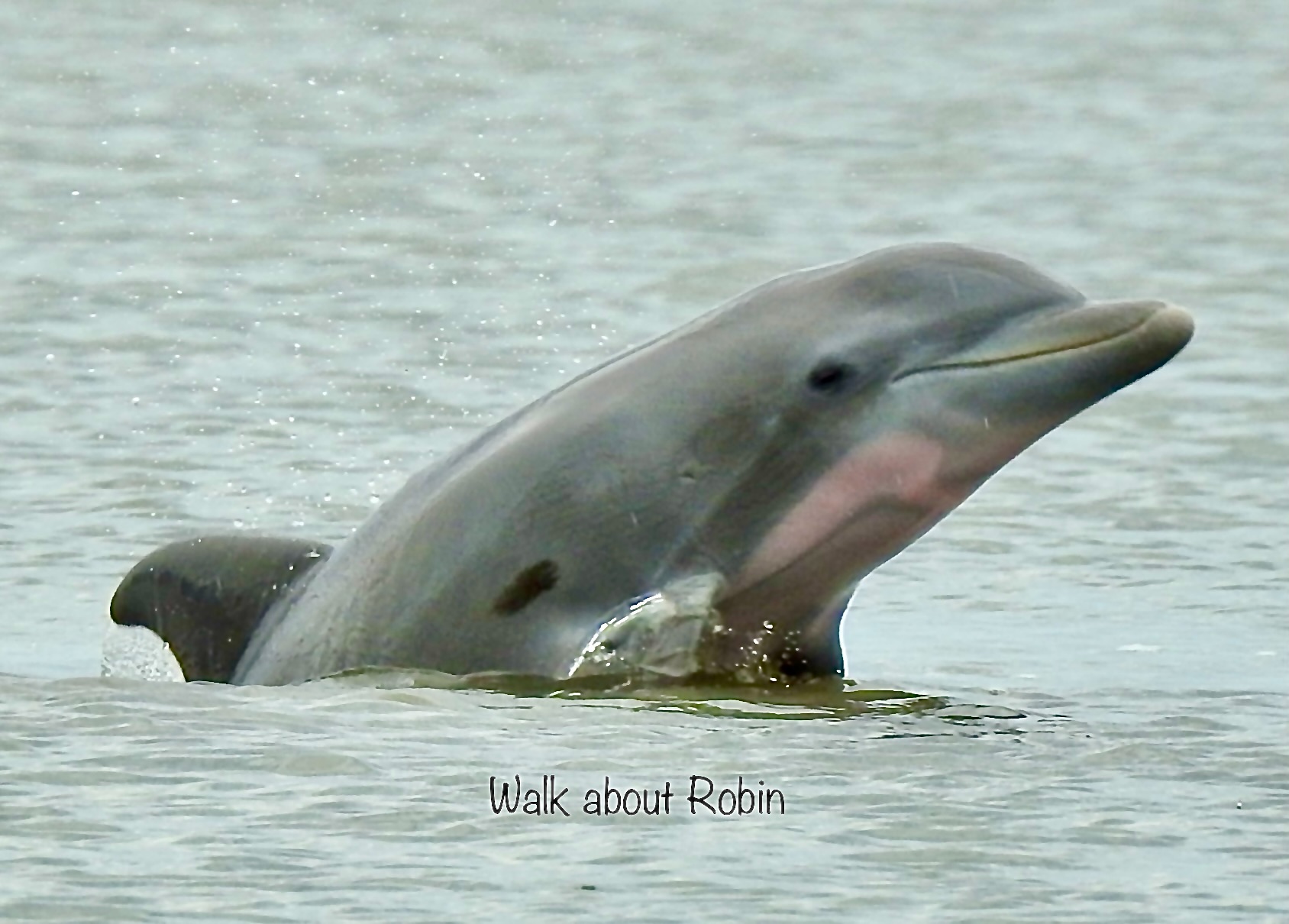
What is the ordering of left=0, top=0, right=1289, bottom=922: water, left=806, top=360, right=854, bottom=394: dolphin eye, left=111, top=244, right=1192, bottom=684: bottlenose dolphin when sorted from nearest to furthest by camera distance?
left=0, top=0, right=1289, bottom=922: water
left=111, top=244, right=1192, bottom=684: bottlenose dolphin
left=806, top=360, right=854, bottom=394: dolphin eye

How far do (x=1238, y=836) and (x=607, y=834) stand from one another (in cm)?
149

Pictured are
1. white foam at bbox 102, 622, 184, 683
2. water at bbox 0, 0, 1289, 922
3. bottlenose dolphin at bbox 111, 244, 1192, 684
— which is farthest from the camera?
white foam at bbox 102, 622, 184, 683

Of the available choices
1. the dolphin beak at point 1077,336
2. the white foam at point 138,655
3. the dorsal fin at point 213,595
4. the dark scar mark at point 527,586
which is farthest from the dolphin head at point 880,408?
the white foam at point 138,655

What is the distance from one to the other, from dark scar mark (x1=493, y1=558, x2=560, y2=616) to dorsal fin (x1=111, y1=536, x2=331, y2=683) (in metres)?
1.14

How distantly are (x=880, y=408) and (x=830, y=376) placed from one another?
0.54 ft

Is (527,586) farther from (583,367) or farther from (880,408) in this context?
(583,367)

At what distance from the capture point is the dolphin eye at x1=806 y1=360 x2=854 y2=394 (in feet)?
32.4

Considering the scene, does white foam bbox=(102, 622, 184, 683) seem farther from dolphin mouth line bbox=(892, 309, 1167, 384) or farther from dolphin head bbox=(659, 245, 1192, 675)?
dolphin mouth line bbox=(892, 309, 1167, 384)

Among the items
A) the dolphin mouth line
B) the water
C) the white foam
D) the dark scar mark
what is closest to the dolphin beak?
the dolphin mouth line

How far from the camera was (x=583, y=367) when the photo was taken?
18.1m

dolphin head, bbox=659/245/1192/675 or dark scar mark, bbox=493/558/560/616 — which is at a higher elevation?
dolphin head, bbox=659/245/1192/675

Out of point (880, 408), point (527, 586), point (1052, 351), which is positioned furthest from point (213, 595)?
point (1052, 351)

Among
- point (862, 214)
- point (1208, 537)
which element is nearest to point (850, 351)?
point (1208, 537)

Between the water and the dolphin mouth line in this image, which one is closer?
the water
